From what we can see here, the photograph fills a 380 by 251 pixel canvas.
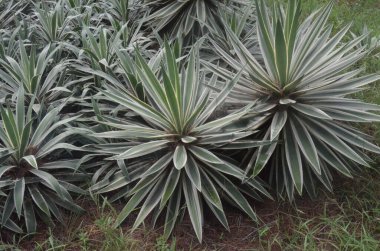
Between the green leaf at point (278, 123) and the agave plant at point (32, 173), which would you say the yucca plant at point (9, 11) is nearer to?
the agave plant at point (32, 173)

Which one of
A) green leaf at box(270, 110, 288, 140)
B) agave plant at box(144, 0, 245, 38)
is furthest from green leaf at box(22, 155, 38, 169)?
agave plant at box(144, 0, 245, 38)

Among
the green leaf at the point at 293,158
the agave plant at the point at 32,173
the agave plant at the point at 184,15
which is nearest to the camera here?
the green leaf at the point at 293,158

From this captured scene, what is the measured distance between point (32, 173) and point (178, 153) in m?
0.99

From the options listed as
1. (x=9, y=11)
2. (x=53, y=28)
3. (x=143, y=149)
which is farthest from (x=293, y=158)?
(x=9, y=11)

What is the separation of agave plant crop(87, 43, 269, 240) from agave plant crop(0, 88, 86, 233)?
251mm

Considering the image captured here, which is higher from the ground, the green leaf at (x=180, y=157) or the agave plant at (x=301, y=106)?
the agave plant at (x=301, y=106)

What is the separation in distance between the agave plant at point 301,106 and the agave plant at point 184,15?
142cm

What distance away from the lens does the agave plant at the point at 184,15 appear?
4.46 m

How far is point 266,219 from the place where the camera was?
9.79ft

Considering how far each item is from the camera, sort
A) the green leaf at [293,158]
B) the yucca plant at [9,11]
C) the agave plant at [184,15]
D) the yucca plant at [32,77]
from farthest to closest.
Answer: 1. the yucca plant at [9,11]
2. the agave plant at [184,15]
3. the yucca plant at [32,77]
4. the green leaf at [293,158]

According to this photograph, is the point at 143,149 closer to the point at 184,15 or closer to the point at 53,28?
the point at 184,15

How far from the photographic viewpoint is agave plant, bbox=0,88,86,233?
2.90 m

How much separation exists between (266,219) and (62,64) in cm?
197

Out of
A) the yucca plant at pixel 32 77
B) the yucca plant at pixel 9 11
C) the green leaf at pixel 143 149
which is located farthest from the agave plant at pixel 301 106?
the yucca plant at pixel 9 11
